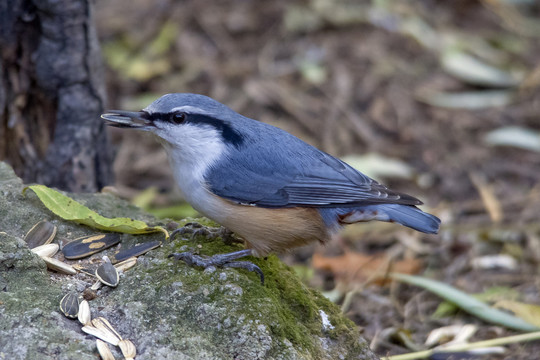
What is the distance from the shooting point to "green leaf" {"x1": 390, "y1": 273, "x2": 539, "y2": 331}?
3931mm

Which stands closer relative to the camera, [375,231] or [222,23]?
[375,231]

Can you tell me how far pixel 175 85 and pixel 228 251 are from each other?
3.71m

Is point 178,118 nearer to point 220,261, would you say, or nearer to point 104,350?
point 220,261

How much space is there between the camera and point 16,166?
4.47m

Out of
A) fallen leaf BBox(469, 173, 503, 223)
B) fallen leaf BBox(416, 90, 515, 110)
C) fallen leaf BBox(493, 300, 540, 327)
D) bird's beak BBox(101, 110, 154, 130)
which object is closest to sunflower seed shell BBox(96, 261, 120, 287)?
bird's beak BBox(101, 110, 154, 130)

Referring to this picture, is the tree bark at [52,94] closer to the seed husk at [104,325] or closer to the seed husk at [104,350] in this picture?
the seed husk at [104,325]

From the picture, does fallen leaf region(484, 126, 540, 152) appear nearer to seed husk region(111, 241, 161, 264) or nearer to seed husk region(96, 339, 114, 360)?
seed husk region(111, 241, 161, 264)

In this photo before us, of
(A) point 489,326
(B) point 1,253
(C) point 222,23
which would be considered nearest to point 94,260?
(B) point 1,253

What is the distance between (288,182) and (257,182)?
0.59 feet

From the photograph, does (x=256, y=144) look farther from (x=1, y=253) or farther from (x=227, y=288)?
(x=1, y=253)

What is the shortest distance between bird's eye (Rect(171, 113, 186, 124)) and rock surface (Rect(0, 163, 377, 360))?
678 mm

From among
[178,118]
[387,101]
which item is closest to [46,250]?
[178,118]

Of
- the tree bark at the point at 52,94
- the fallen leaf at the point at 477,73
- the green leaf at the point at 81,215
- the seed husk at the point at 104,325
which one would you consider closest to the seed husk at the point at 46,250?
the green leaf at the point at 81,215

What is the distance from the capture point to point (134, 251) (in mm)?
3275
